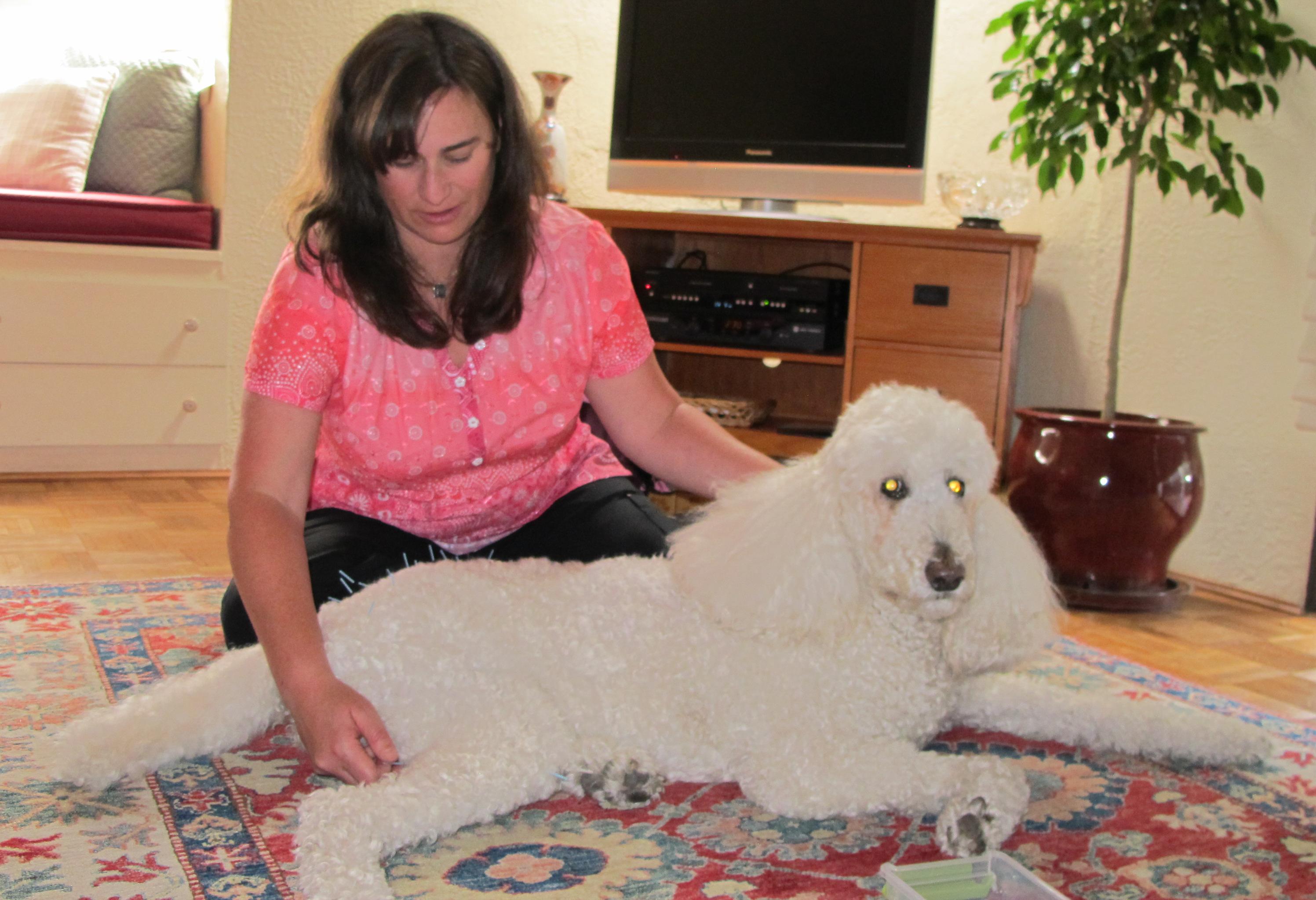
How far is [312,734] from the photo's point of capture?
3.79 ft

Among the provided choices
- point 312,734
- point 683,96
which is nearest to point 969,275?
point 683,96

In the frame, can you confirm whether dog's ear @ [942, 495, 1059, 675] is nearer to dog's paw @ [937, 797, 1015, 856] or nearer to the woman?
dog's paw @ [937, 797, 1015, 856]

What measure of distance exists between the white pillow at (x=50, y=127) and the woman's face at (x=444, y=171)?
2.44 metres

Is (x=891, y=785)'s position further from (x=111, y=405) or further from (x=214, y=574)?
(x=111, y=405)

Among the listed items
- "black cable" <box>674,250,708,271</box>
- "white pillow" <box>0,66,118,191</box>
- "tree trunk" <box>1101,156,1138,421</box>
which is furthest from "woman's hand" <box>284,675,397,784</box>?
"white pillow" <box>0,66,118,191</box>

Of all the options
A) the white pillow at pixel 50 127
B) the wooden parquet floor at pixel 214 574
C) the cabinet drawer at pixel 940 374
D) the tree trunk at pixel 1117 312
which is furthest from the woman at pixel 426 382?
the white pillow at pixel 50 127

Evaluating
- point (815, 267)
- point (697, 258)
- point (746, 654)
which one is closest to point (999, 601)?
point (746, 654)

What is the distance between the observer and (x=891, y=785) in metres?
1.24

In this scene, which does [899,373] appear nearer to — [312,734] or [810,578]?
[810,578]

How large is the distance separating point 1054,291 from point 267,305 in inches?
94.6

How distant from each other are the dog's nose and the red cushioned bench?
278cm

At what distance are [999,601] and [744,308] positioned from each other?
6.77 feet

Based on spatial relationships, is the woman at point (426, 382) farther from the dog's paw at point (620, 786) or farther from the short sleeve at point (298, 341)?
the dog's paw at point (620, 786)

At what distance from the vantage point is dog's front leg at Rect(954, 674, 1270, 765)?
4.96 ft
